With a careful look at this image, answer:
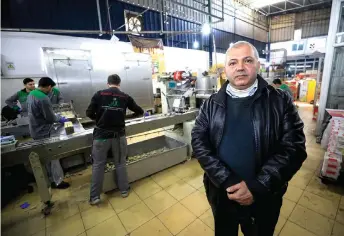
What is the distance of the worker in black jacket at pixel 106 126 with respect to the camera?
7.20 ft

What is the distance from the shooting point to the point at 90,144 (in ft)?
7.44

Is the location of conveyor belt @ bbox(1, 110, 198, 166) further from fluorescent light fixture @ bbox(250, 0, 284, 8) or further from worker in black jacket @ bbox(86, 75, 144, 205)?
fluorescent light fixture @ bbox(250, 0, 284, 8)

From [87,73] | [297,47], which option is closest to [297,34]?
[297,47]

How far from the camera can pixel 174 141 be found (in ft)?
11.5

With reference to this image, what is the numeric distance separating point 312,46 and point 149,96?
1209cm

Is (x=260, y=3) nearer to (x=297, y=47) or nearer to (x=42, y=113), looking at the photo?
(x=297, y=47)

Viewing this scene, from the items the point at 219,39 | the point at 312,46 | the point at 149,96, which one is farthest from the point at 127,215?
the point at 312,46

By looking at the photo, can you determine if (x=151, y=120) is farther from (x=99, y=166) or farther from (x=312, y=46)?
(x=312, y=46)

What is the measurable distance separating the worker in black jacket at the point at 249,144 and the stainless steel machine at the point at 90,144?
1.58 m

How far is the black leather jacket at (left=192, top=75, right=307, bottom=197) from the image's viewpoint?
1062 mm

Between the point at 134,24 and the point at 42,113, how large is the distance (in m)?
4.77

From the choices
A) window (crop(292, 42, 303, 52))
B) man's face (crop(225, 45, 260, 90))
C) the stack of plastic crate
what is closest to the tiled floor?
the stack of plastic crate

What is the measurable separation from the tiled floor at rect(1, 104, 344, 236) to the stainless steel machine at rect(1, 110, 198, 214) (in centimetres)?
25

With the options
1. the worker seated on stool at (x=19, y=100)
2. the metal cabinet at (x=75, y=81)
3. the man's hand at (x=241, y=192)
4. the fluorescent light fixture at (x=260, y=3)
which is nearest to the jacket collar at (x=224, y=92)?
the man's hand at (x=241, y=192)
